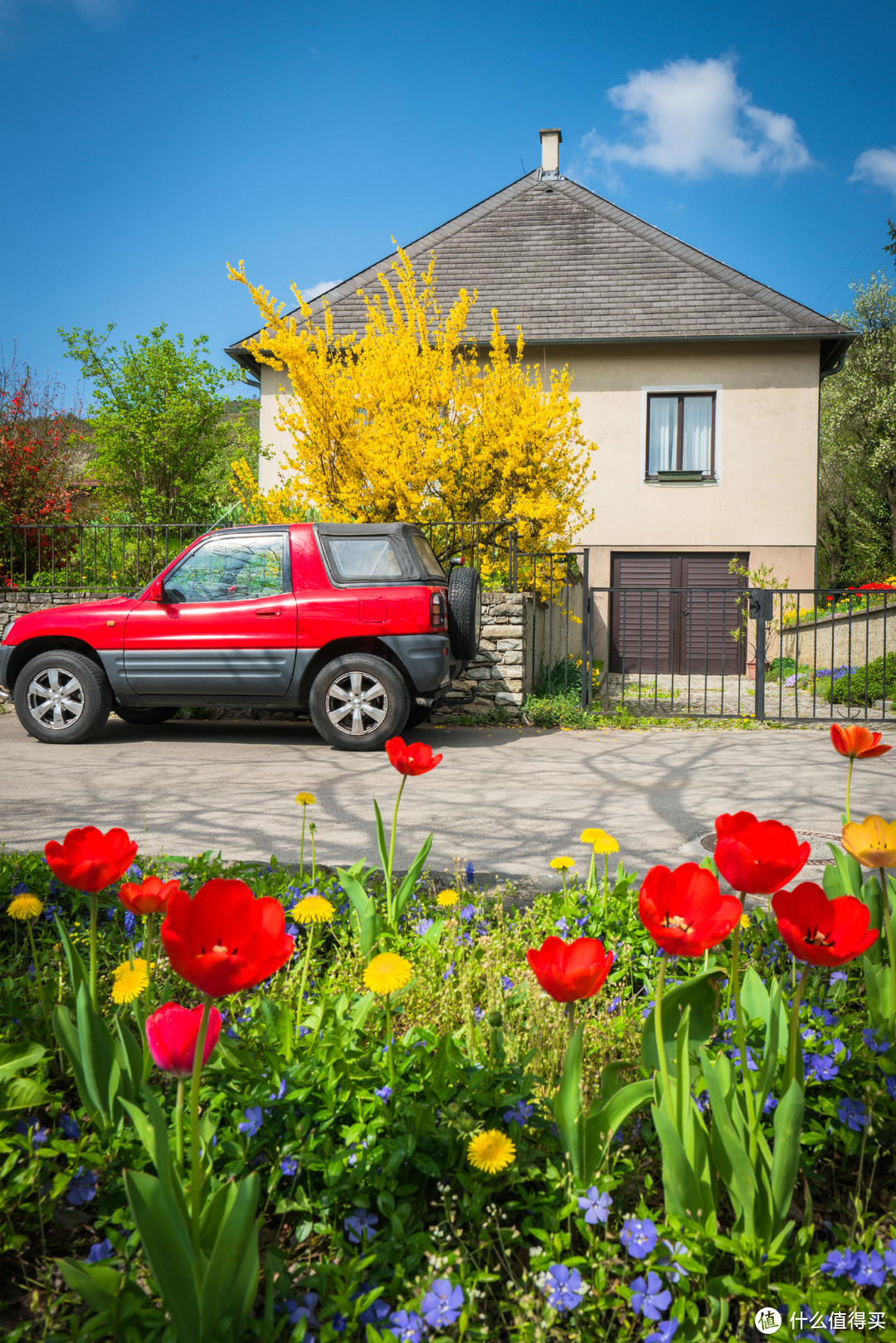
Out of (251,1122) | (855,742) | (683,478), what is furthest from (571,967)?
(683,478)

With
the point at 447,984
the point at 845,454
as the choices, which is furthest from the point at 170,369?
the point at 845,454

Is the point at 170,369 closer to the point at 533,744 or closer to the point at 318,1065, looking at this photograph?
the point at 533,744

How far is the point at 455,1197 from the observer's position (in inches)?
57.7

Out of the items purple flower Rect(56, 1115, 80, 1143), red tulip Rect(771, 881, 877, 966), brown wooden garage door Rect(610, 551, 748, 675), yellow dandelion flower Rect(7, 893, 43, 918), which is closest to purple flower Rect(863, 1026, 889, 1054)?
red tulip Rect(771, 881, 877, 966)

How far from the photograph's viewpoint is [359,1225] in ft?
4.52

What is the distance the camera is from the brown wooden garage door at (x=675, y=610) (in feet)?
53.5

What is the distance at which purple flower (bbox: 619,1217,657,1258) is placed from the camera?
126 cm

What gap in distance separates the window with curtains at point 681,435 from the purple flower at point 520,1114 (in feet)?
51.6

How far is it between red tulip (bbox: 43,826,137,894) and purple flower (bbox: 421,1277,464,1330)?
2.63 feet

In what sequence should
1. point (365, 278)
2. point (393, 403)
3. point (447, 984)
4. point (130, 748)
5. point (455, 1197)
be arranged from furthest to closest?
1. point (365, 278)
2. point (393, 403)
3. point (130, 748)
4. point (447, 984)
5. point (455, 1197)

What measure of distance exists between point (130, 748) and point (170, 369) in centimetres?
1130

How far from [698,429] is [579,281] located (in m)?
3.92

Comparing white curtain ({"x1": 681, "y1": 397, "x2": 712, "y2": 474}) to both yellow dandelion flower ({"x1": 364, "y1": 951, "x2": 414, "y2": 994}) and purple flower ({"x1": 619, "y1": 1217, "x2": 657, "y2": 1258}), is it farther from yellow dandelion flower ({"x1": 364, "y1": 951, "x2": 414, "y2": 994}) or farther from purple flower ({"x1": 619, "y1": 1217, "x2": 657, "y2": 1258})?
purple flower ({"x1": 619, "y1": 1217, "x2": 657, "y2": 1258})

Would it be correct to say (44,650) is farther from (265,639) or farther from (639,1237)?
(639,1237)
